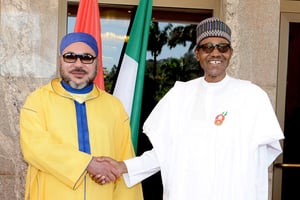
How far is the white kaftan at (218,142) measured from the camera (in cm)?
264

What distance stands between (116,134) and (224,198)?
0.80 meters

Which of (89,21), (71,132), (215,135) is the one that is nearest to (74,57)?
(71,132)

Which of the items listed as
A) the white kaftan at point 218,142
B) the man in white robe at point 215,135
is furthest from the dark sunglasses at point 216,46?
the white kaftan at point 218,142

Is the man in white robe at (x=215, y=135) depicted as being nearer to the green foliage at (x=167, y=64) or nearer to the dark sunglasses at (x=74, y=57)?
the dark sunglasses at (x=74, y=57)

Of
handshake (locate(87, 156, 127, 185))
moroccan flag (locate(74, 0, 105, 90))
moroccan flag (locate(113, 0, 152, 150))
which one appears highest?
moroccan flag (locate(74, 0, 105, 90))

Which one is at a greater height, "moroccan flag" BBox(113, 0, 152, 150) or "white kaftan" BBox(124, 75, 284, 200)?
"moroccan flag" BBox(113, 0, 152, 150)

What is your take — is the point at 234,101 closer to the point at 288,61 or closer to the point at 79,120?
the point at 79,120

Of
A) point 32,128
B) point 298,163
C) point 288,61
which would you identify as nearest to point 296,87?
point 288,61

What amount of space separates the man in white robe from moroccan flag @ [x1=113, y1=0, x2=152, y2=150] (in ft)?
2.60

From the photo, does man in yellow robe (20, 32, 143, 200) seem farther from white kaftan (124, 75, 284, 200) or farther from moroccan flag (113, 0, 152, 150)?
moroccan flag (113, 0, 152, 150)

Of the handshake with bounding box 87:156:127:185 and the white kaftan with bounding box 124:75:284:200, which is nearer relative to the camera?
the white kaftan with bounding box 124:75:284:200

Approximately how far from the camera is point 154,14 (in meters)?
4.52

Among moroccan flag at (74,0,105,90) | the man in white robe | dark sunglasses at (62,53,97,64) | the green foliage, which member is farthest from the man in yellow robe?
the green foliage

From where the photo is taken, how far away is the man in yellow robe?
8.98 ft
